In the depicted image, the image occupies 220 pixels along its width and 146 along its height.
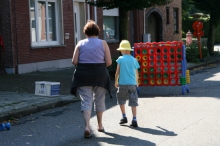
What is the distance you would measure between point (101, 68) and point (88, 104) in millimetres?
638

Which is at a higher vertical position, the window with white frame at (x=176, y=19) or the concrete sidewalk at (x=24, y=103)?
the window with white frame at (x=176, y=19)

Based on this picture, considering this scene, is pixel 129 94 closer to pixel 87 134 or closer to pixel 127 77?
pixel 127 77

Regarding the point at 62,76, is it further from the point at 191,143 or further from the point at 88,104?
the point at 191,143

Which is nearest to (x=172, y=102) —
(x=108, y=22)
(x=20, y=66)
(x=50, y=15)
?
(x=20, y=66)

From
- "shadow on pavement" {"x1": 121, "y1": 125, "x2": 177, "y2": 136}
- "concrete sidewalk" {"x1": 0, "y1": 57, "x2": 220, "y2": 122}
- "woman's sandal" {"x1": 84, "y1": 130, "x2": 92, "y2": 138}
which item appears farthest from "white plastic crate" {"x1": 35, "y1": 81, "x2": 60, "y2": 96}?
"woman's sandal" {"x1": 84, "y1": 130, "x2": 92, "y2": 138}

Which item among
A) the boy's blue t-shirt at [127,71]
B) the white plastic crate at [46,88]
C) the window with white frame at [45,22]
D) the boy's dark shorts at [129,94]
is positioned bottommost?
the white plastic crate at [46,88]

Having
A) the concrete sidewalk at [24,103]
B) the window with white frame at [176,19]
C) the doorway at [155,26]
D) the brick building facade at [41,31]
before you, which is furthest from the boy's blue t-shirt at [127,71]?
the window with white frame at [176,19]

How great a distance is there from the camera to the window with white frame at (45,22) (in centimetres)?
1755

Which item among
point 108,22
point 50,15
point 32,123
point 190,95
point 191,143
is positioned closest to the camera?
point 191,143

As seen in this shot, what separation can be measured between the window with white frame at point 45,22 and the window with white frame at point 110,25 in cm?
454

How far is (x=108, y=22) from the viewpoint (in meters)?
23.9

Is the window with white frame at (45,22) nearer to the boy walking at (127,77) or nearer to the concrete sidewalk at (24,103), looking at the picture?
the concrete sidewalk at (24,103)

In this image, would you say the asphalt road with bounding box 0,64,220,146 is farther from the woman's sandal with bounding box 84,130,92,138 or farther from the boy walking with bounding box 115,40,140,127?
the boy walking with bounding box 115,40,140,127

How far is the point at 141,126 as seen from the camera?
26.3ft
